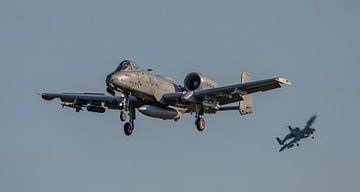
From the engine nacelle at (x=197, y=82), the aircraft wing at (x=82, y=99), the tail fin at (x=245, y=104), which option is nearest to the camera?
the engine nacelle at (x=197, y=82)

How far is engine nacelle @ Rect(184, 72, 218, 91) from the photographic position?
2066 inches

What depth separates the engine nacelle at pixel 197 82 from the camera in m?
52.5

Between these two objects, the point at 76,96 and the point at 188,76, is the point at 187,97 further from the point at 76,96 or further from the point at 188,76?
the point at 76,96

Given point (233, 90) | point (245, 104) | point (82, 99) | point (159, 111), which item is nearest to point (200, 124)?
point (159, 111)

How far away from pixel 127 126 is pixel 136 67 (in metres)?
3.72

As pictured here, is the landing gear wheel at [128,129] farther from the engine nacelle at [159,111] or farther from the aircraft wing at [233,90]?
the aircraft wing at [233,90]

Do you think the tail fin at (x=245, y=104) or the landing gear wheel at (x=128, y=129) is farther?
the tail fin at (x=245, y=104)

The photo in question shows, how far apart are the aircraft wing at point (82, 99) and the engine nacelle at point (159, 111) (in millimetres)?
2484

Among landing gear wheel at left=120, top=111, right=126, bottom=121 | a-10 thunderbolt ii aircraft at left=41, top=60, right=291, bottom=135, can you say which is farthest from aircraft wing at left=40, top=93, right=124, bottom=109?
landing gear wheel at left=120, top=111, right=126, bottom=121

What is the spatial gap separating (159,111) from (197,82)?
374 cm

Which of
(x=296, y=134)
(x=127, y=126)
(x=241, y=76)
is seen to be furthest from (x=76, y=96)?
(x=296, y=134)

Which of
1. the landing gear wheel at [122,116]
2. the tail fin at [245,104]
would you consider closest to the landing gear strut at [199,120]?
the tail fin at [245,104]

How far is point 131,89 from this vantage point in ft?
159

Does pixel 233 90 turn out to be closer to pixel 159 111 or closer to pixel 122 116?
pixel 159 111
